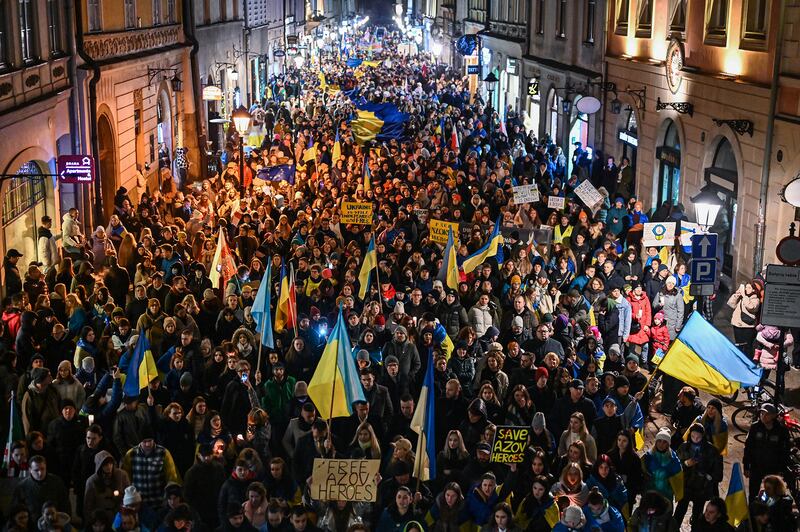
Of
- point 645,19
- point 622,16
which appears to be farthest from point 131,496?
point 622,16

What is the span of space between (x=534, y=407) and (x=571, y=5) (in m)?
26.0

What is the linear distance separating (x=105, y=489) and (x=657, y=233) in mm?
→ 10920

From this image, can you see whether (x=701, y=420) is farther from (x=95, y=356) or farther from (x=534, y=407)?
(x=95, y=356)

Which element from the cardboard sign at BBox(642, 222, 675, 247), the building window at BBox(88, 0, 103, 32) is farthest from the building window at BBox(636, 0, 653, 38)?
the building window at BBox(88, 0, 103, 32)

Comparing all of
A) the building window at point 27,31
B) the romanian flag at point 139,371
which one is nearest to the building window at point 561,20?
the building window at point 27,31

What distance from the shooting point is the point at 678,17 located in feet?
86.1

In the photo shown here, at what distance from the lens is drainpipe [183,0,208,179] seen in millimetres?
35906

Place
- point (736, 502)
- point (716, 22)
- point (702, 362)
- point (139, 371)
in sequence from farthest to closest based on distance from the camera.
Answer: point (716, 22) → point (702, 362) → point (139, 371) → point (736, 502)

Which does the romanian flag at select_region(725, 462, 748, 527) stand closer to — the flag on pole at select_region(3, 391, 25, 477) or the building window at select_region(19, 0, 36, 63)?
the flag on pole at select_region(3, 391, 25, 477)

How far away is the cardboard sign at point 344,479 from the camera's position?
10.1 m

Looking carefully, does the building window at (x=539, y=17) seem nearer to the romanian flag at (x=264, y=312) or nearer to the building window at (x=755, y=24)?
the building window at (x=755, y=24)

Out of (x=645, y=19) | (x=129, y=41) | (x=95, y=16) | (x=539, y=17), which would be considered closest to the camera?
(x=95, y=16)

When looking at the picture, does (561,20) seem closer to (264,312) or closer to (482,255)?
(482,255)

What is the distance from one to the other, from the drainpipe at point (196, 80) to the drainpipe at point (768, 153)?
21162 millimetres
